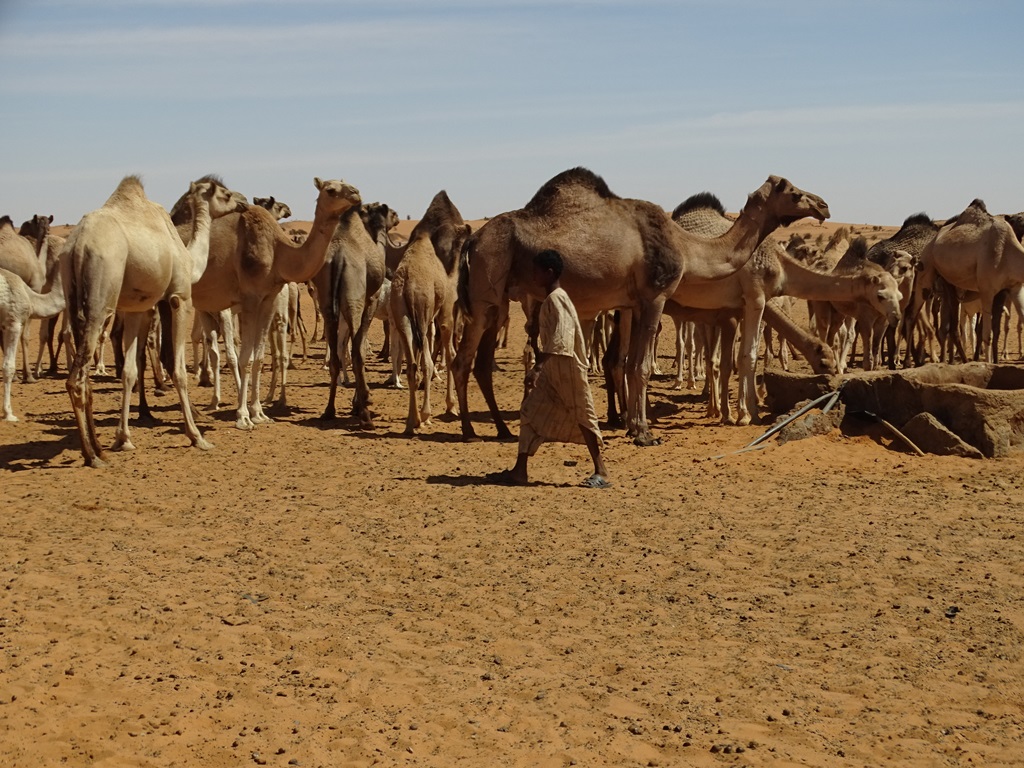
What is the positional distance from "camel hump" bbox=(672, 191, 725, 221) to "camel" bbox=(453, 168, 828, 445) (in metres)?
2.54

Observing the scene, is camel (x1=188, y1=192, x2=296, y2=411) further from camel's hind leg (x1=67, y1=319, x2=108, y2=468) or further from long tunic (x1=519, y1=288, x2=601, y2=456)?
long tunic (x1=519, y1=288, x2=601, y2=456)

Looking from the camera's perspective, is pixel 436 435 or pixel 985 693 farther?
pixel 436 435

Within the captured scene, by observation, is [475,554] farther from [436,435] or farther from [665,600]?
[436,435]

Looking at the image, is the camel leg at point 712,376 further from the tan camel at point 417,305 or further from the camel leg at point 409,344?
the camel leg at point 409,344

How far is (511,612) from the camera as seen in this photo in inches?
273

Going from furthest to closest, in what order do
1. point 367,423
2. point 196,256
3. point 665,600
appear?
point 367,423, point 196,256, point 665,600

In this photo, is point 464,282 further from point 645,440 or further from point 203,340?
point 203,340

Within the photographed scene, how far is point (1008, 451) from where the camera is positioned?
11367 millimetres

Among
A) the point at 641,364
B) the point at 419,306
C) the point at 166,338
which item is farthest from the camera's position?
the point at 419,306

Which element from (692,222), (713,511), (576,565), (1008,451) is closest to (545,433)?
(713,511)

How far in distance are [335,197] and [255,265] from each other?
1.29m

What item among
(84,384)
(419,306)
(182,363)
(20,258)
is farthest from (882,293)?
(20,258)

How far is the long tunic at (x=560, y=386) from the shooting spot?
31.4ft

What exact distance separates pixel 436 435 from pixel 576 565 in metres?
5.61
